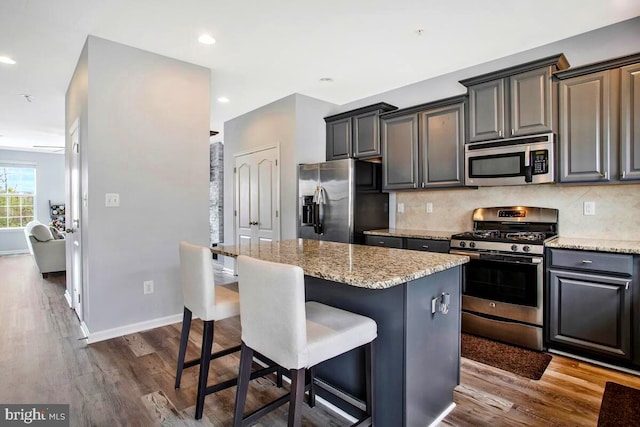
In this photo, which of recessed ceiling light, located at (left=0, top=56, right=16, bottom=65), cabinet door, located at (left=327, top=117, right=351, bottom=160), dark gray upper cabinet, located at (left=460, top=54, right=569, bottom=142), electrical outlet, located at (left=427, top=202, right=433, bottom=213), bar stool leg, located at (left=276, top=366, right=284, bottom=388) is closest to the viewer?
bar stool leg, located at (left=276, top=366, right=284, bottom=388)

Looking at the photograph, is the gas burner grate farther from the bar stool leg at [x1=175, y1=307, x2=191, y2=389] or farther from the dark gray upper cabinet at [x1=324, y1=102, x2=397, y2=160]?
the bar stool leg at [x1=175, y1=307, x2=191, y2=389]

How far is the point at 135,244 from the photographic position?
3.19 m

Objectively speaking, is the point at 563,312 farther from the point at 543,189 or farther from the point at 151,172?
the point at 151,172

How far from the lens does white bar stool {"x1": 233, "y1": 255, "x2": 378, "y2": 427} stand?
132 centimetres

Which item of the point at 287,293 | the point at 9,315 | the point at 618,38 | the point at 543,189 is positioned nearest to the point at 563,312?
the point at 543,189

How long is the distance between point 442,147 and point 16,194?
32.1 feet

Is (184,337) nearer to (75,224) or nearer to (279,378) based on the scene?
(279,378)

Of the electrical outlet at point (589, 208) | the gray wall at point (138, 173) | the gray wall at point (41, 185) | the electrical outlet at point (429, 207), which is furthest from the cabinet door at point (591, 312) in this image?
the gray wall at point (41, 185)

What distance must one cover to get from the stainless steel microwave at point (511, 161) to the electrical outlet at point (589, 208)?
402mm

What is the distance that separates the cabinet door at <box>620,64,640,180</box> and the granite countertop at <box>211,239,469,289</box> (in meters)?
1.69

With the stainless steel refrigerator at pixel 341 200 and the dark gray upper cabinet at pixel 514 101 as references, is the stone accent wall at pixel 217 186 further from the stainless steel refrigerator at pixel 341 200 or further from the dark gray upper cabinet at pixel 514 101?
the dark gray upper cabinet at pixel 514 101

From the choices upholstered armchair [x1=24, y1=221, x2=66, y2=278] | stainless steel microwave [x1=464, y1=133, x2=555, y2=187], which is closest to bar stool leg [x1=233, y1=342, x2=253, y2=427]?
stainless steel microwave [x1=464, y1=133, x2=555, y2=187]

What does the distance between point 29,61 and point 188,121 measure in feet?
5.42

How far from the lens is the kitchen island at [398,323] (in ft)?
5.17
